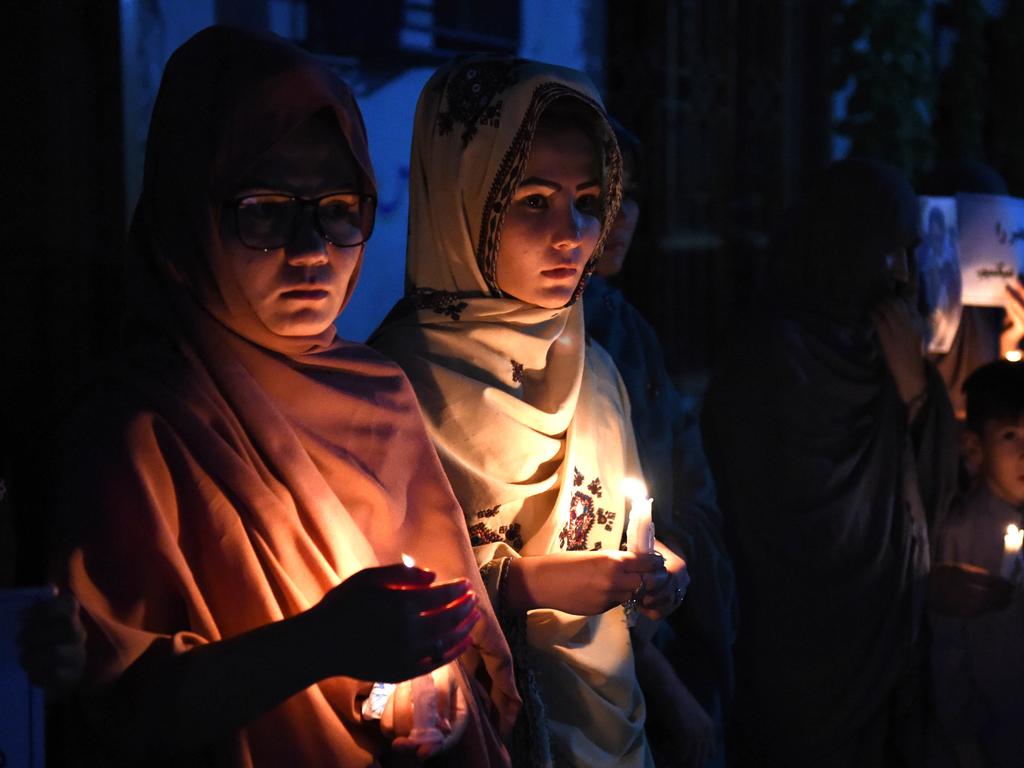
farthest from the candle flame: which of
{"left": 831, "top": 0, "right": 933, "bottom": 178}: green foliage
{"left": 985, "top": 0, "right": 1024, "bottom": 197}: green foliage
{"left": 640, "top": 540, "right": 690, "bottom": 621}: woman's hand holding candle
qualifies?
{"left": 985, "top": 0, "right": 1024, "bottom": 197}: green foliage

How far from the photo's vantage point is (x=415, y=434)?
1783 mm

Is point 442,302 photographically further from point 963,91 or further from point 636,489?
point 963,91

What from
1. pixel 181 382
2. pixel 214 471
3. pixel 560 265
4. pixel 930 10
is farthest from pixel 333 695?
pixel 930 10

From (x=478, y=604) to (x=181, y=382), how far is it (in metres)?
0.53

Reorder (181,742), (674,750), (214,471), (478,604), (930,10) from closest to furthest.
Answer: (181,742) → (214,471) → (478,604) → (674,750) → (930,10)

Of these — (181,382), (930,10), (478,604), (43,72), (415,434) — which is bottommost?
(478,604)

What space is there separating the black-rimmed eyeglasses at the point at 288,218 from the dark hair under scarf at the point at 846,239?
1.88m

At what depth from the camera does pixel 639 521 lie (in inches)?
72.3

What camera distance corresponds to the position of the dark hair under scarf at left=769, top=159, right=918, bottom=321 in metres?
3.21

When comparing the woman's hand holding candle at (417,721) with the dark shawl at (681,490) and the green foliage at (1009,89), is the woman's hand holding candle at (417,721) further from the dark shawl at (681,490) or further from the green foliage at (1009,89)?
the green foliage at (1009,89)

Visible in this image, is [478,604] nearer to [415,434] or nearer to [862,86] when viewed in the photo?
[415,434]

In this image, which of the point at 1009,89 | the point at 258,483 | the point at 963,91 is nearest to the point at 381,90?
the point at 258,483

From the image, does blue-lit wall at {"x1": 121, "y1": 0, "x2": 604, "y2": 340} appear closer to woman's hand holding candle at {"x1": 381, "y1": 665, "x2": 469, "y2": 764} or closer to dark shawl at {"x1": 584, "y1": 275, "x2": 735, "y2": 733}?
dark shawl at {"x1": 584, "y1": 275, "x2": 735, "y2": 733}

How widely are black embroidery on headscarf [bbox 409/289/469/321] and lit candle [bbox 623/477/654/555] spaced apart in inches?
17.4
